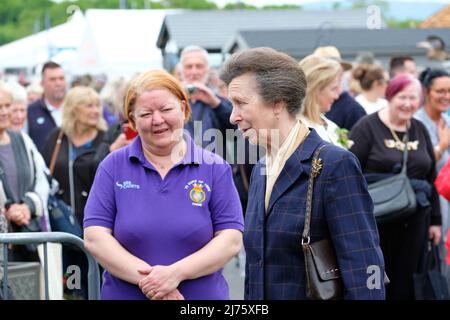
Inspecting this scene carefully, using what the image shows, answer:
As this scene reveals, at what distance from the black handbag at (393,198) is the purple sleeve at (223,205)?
3.17m

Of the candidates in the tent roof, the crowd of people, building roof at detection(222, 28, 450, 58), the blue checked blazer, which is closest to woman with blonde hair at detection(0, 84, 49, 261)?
the crowd of people

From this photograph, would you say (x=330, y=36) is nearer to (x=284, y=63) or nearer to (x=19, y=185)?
(x=19, y=185)

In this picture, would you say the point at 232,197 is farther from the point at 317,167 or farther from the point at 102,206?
the point at 317,167

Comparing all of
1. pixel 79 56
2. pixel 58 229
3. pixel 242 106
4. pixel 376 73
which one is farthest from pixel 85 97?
pixel 79 56

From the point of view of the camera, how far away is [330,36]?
57.7ft

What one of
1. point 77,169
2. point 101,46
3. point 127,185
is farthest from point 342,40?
point 101,46

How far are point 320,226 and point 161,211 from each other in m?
1.01

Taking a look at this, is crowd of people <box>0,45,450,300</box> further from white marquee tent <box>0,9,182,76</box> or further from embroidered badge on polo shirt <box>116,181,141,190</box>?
white marquee tent <box>0,9,182,76</box>

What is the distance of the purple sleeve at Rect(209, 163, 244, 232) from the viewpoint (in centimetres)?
503

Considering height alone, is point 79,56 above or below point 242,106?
above

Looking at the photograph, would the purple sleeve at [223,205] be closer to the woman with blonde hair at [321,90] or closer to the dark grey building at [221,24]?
the woman with blonde hair at [321,90]

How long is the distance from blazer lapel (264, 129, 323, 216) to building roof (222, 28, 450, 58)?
11.4m
